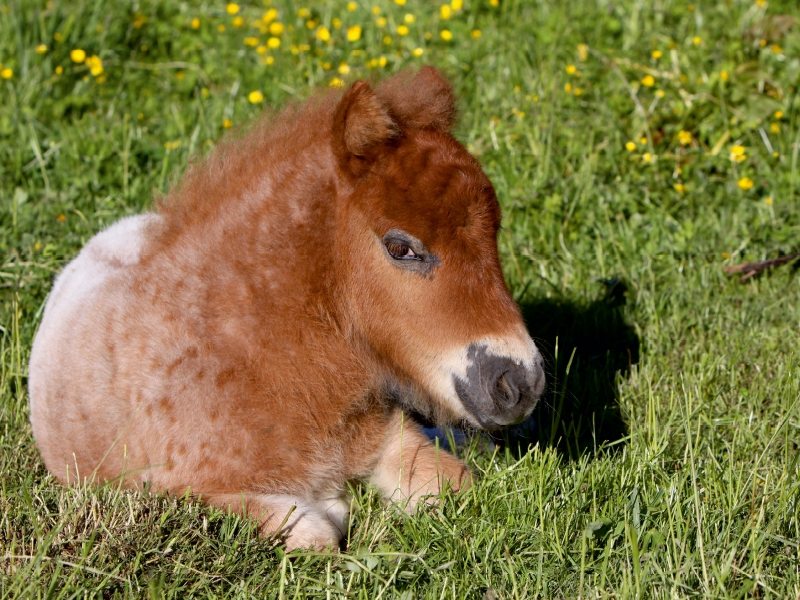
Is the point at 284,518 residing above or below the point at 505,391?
below

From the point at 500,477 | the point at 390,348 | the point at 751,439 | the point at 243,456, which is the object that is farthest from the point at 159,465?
the point at 751,439

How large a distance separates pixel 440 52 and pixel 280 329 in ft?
13.5

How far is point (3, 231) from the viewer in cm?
517

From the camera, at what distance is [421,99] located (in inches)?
136

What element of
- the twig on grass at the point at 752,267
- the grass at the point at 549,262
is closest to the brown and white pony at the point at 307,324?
the grass at the point at 549,262

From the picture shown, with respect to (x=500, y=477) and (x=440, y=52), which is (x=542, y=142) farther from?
(x=500, y=477)

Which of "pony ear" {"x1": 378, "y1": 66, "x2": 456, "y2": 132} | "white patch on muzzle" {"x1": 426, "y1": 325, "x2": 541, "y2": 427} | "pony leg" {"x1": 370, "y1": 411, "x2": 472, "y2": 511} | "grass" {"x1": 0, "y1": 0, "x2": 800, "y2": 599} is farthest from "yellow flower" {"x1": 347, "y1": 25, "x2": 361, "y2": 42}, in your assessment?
"white patch on muzzle" {"x1": 426, "y1": 325, "x2": 541, "y2": 427}

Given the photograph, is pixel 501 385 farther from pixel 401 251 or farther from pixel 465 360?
pixel 401 251

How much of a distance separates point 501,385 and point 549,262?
236 cm

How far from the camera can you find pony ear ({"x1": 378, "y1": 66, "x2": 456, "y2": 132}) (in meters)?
3.36

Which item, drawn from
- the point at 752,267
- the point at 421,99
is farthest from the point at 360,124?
the point at 752,267

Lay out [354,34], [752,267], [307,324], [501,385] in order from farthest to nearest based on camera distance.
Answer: [354,34], [752,267], [307,324], [501,385]

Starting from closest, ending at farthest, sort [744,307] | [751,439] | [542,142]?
[751,439], [744,307], [542,142]

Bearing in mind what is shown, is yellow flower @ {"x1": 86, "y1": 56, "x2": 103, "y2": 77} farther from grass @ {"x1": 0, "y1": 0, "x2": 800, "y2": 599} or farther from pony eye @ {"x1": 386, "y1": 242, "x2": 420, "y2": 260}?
pony eye @ {"x1": 386, "y1": 242, "x2": 420, "y2": 260}
